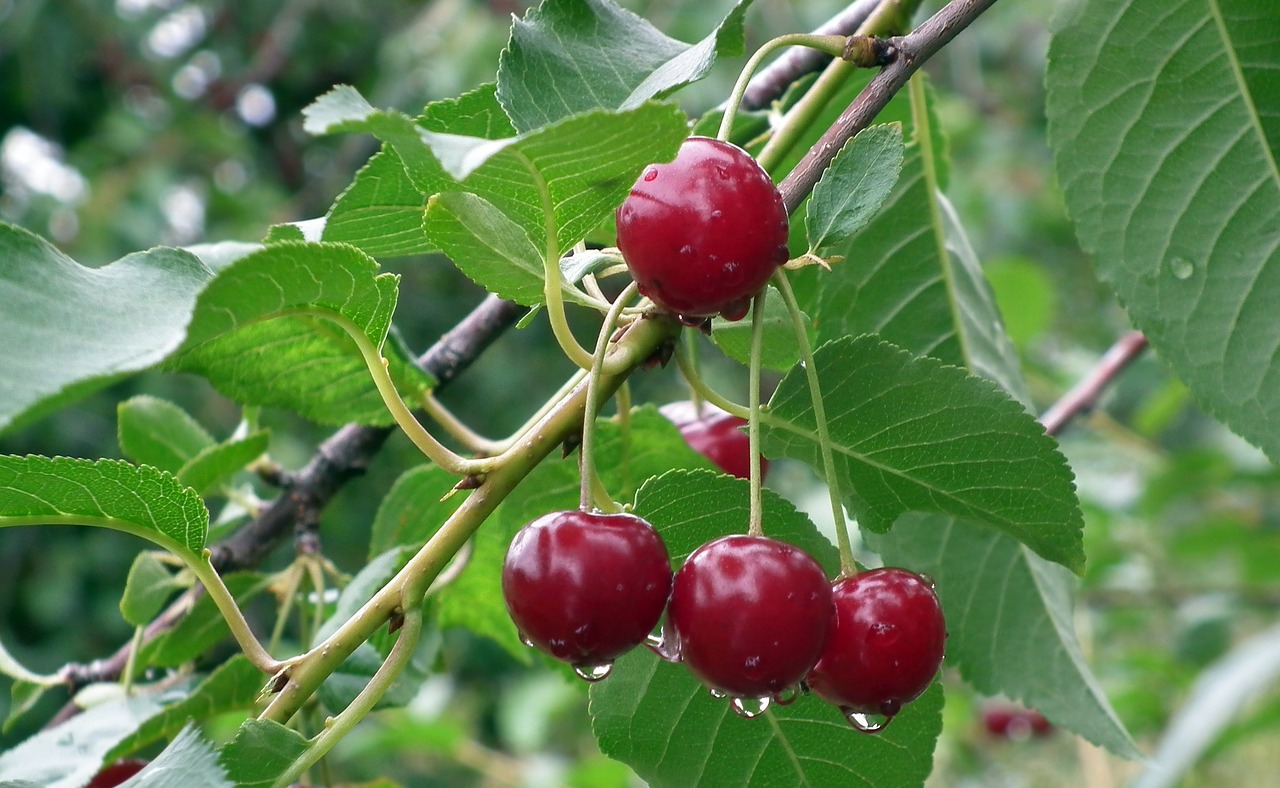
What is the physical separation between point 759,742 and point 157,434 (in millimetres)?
774

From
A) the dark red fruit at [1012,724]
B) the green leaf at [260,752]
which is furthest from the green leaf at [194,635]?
the dark red fruit at [1012,724]

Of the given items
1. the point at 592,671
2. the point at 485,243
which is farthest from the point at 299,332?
the point at 592,671

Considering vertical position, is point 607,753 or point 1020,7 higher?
point 607,753

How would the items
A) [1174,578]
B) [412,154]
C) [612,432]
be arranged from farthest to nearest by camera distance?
[1174,578] → [612,432] → [412,154]

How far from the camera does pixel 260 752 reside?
2.19ft

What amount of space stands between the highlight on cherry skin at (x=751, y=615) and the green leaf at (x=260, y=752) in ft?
0.75

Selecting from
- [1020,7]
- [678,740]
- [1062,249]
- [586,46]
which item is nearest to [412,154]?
[586,46]

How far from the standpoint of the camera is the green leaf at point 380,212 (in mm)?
823

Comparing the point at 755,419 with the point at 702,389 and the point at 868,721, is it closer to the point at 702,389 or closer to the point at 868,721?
the point at 702,389

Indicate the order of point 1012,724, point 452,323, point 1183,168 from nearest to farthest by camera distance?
point 1183,168 → point 1012,724 → point 452,323

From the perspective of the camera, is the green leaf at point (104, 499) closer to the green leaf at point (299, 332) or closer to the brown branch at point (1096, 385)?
the green leaf at point (299, 332)

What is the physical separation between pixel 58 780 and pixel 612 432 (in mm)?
530

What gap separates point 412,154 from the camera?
0.63 metres

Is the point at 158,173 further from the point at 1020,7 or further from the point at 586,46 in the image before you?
the point at 586,46
